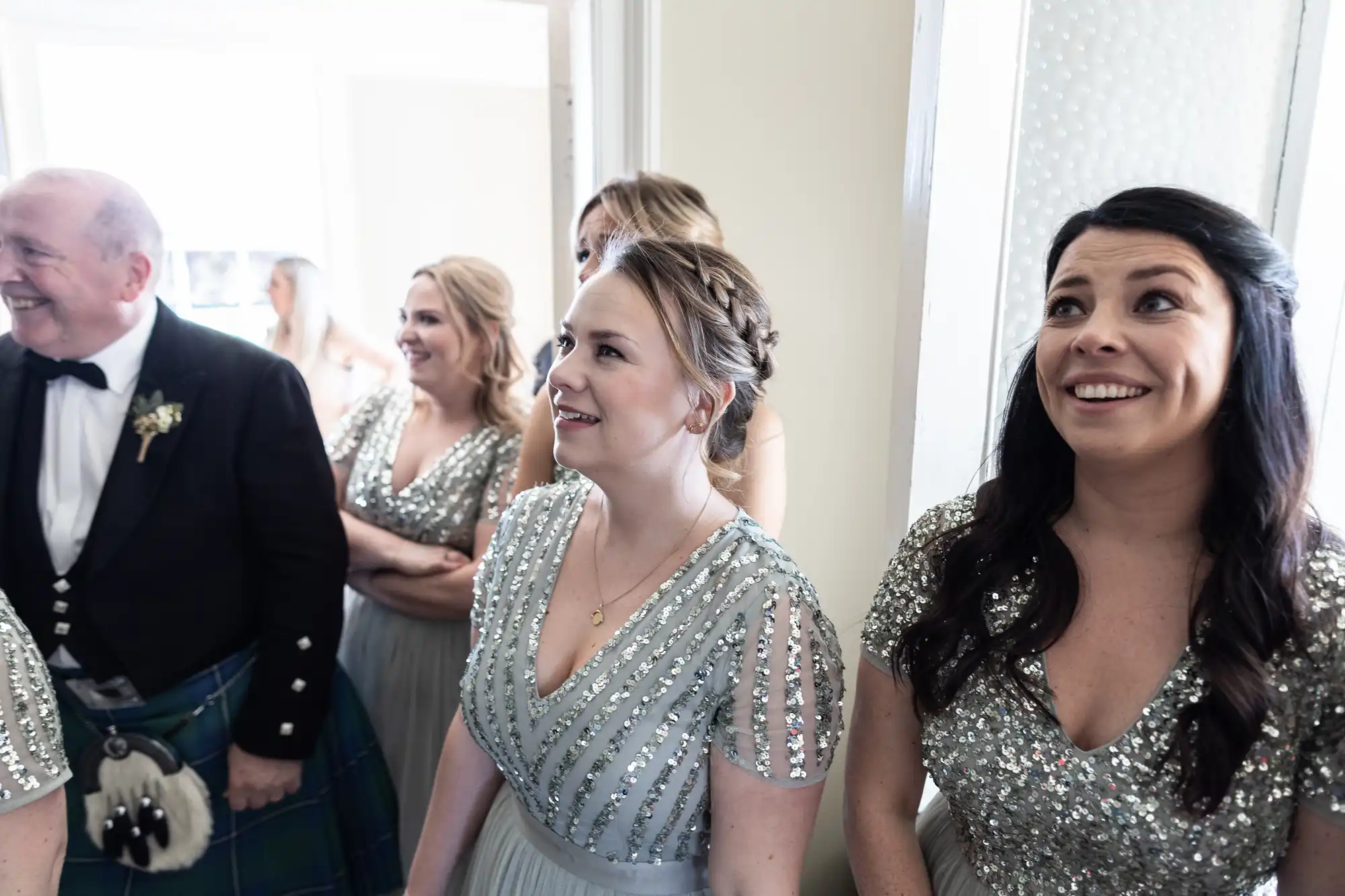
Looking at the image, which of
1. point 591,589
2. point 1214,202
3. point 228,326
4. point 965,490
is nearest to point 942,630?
point 591,589

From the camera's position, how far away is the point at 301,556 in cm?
148

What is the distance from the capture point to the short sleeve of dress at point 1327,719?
0.86m

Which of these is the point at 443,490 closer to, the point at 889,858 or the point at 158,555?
the point at 158,555

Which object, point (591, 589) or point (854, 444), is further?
point (854, 444)

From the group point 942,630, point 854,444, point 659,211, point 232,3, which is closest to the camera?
point 942,630

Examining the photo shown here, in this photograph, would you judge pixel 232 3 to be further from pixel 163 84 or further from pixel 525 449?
pixel 525 449

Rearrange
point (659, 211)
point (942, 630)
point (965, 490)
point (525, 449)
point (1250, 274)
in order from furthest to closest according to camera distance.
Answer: point (965, 490) → point (525, 449) → point (659, 211) → point (942, 630) → point (1250, 274)

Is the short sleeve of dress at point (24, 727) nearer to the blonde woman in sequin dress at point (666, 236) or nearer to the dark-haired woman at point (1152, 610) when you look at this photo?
the blonde woman in sequin dress at point (666, 236)

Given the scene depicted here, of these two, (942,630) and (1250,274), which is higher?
(1250,274)

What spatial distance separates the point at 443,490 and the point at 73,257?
73 cm

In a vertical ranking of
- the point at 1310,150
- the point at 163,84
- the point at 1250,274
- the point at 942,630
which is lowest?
the point at 942,630

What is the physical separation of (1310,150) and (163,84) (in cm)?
296

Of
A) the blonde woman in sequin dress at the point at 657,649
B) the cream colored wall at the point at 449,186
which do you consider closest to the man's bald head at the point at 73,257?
the blonde woman in sequin dress at the point at 657,649

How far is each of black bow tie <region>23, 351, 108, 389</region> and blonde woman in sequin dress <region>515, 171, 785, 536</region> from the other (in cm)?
64
